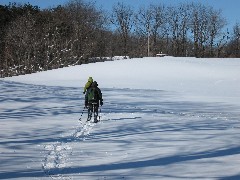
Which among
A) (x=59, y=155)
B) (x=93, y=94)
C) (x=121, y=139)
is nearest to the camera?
(x=59, y=155)

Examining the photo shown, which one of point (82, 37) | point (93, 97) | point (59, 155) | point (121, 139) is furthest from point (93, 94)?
point (82, 37)

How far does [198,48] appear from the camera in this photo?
238 feet

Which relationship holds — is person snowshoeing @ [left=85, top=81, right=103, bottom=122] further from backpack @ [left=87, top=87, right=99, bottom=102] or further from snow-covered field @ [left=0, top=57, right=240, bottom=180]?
snow-covered field @ [left=0, top=57, right=240, bottom=180]

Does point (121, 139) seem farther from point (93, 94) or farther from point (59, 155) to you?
point (93, 94)

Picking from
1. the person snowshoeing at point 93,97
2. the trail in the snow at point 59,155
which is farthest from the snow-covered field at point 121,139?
the person snowshoeing at point 93,97

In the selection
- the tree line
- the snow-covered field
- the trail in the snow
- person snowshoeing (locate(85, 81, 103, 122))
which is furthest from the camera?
the tree line

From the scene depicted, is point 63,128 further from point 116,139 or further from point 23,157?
point 23,157

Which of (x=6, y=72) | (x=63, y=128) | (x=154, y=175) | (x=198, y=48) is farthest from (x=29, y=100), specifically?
(x=198, y=48)

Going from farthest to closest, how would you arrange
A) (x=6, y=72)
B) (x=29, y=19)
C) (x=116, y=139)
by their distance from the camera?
(x=29, y=19) → (x=6, y=72) → (x=116, y=139)

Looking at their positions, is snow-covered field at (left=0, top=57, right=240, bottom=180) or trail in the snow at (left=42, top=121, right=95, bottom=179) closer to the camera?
trail in the snow at (left=42, top=121, right=95, bottom=179)

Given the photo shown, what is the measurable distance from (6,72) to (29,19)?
10512 mm

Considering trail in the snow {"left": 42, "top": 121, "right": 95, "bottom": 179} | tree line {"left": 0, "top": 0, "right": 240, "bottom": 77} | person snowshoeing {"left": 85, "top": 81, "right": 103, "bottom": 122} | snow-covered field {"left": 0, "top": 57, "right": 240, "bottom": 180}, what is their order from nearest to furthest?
trail in the snow {"left": 42, "top": 121, "right": 95, "bottom": 179}
snow-covered field {"left": 0, "top": 57, "right": 240, "bottom": 180}
person snowshoeing {"left": 85, "top": 81, "right": 103, "bottom": 122}
tree line {"left": 0, "top": 0, "right": 240, "bottom": 77}

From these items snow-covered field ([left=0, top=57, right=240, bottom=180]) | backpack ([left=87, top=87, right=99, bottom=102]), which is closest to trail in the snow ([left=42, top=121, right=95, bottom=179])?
snow-covered field ([left=0, top=57, right=240, bottom=180])

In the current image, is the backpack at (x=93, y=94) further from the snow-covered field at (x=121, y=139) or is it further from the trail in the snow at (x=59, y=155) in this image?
the trail in the snow at (x=59, y=155)
